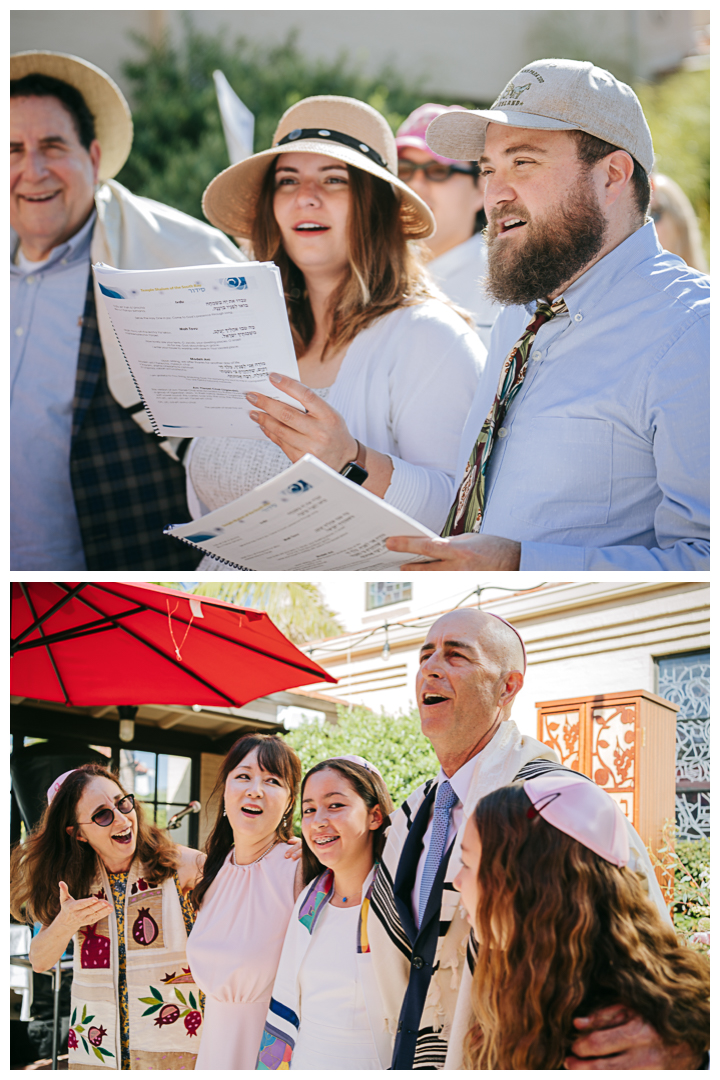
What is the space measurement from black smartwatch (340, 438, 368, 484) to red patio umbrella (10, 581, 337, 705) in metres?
0.36

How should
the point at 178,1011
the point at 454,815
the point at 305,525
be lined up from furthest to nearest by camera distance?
the point at 178,1011
the point at 454,815
the point at 305,525

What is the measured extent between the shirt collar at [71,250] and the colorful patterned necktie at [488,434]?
152cm

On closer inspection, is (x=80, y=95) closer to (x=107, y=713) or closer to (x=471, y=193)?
(x=471, y=193)

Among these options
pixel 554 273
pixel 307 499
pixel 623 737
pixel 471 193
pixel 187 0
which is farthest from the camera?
pixel 471 193

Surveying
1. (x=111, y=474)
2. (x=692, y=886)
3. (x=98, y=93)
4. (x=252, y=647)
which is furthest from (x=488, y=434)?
(x=98, y=93)

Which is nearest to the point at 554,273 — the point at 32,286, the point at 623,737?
the point at 623,737

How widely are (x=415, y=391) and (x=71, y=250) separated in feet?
4.29

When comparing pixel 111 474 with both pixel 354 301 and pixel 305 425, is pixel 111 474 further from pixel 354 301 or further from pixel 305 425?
pixel 305 425

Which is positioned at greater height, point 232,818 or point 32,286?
point 32,286

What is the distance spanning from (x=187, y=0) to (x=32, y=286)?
3.12 ft

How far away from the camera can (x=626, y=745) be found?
6.32ft

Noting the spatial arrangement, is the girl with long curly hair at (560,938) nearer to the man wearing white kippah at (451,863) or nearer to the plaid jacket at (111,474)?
the man wearing white kippah at (451,863)

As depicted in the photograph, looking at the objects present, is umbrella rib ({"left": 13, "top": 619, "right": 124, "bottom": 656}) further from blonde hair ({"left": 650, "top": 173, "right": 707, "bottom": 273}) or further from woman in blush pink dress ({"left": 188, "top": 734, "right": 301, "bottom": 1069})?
blonde hair ({"left": 650, "top": 173, "right": 707, "bottom": 273})

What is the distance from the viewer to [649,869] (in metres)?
1.82
